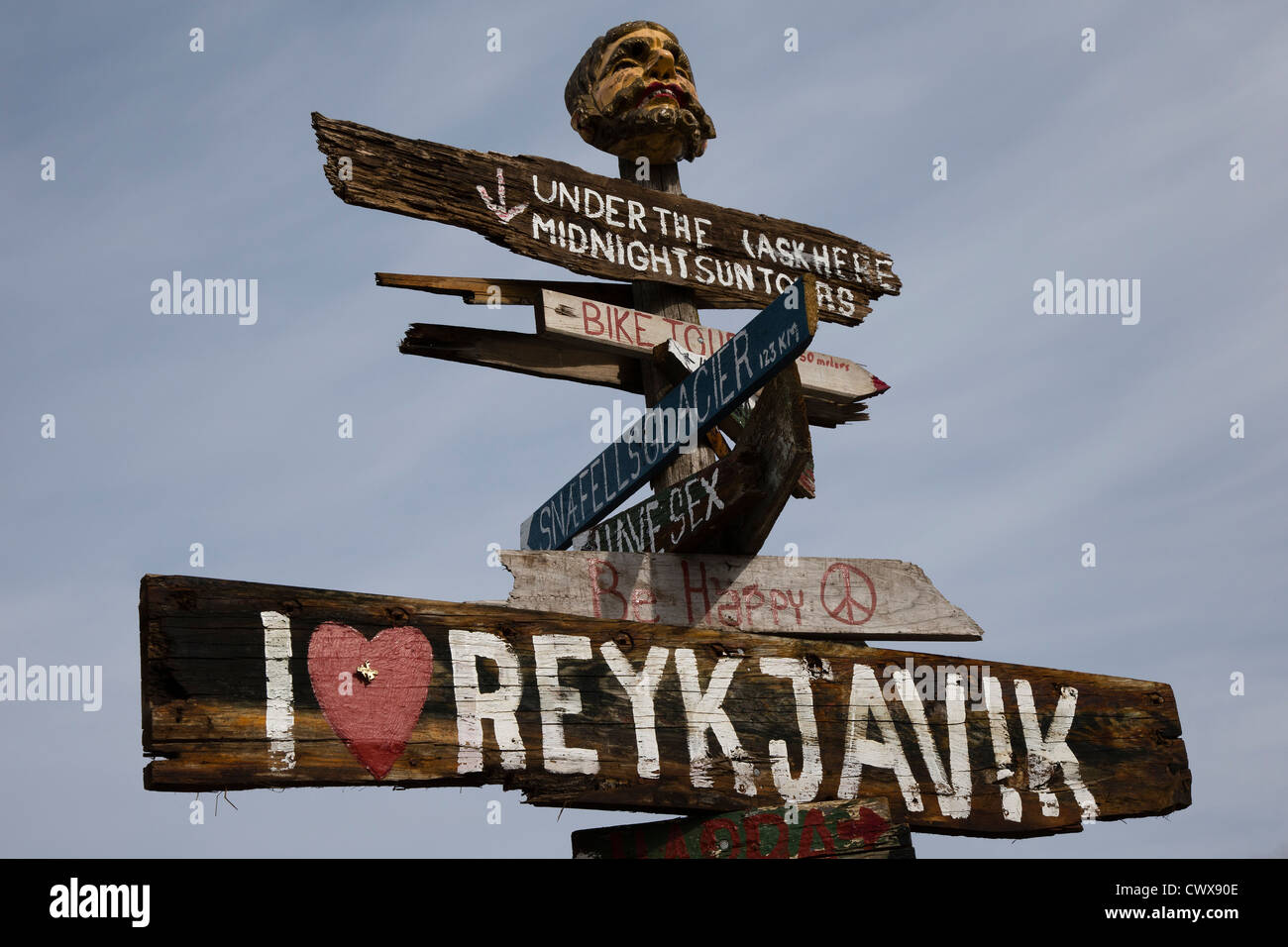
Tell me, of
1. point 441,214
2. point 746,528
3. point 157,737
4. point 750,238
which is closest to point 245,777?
point 157,737

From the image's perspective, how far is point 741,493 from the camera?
455cm

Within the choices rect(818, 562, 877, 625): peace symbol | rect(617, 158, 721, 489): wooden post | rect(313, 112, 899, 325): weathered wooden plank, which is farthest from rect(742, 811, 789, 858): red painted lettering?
rect(313, 112, 899, 325): weathered wooden plank

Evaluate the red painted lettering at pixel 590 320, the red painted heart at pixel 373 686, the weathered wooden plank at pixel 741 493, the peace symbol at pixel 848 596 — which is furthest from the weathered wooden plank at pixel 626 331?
the red painted heart at pixel 373 686

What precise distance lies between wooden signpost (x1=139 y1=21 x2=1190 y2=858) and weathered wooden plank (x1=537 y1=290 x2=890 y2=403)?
0.04 feet

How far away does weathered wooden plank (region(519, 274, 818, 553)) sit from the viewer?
4359 mm

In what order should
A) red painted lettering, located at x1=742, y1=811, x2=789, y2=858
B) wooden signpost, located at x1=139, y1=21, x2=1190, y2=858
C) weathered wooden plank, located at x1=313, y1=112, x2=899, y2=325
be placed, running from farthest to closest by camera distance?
weathered wooden plank, located at x1=313, y1=112, x2=899, y2=325 < red painted lettering, located at x1=742, y1=811, x2=789, y2=858 < wooden signpost, located at x1=139, y1=21, x2=1190, y2=858

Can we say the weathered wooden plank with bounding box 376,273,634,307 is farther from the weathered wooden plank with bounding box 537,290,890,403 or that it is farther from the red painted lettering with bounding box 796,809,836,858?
the red painted lettering with bounding box 796,809,836,858

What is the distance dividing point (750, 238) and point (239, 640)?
11.1 feet

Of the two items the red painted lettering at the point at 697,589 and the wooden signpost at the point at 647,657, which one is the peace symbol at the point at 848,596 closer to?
the wooden signpost at the point at 647,657

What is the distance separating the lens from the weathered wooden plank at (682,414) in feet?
14.3

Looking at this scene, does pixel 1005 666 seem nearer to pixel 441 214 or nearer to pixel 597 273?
pixel 597 273

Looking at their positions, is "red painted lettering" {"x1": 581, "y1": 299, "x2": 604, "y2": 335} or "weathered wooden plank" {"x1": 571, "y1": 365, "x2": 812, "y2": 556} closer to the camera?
"weathered wooden plank" {"x1": 571, "y1": 365, "x2": 812, "y2": 556}

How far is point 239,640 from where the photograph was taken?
12.2 feet

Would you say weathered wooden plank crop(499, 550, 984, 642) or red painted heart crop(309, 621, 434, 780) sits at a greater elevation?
weathered wooden plank crop(499, 550, 984, 642)
